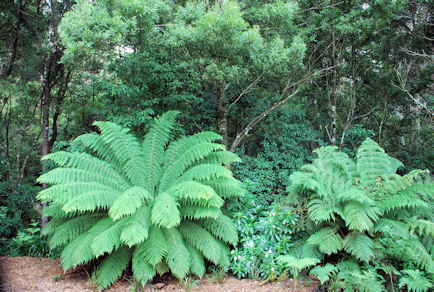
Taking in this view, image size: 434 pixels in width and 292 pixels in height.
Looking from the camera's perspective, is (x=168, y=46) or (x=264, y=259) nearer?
(x=264, y=259)

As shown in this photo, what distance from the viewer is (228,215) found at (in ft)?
13.8

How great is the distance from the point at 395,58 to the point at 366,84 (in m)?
0.89

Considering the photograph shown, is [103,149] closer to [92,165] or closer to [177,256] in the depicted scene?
[92,165]

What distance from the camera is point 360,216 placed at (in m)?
3.19

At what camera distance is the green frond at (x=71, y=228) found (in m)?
3.47

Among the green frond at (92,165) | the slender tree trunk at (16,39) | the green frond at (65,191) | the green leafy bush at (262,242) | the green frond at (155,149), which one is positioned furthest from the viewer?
the slender tree trunk at (16,39)

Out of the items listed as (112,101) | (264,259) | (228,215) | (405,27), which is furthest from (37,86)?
(405,27)

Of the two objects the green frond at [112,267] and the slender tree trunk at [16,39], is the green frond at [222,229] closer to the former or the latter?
the green frond at [112,267]

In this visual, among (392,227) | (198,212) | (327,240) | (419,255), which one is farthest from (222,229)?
(419,255)

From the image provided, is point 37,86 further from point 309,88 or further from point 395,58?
point 395,58

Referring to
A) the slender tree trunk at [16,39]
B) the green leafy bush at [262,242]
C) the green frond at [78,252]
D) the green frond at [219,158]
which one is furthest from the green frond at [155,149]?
the slender tree trunk at [16,39]

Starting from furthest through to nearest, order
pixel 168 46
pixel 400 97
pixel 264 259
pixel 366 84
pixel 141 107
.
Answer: pixel 366 84
pixel 400 97
pixel 141 107
pixel 168 46
pixel 264 259

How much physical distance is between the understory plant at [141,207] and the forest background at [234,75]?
30.2 inches

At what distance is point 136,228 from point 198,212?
0.71 meters
